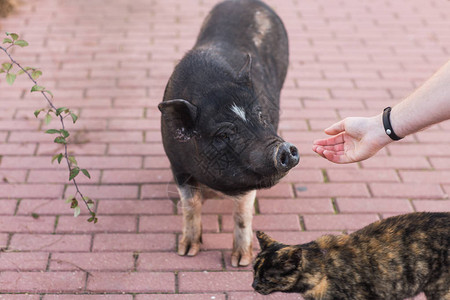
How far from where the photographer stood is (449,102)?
2984 millimetres

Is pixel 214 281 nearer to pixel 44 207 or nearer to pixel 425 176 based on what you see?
pixel 44 207

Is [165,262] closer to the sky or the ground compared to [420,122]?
closer to the ground

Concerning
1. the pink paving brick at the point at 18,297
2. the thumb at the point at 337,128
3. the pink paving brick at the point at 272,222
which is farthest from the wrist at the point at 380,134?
the pink paving brick at the point at 18,297

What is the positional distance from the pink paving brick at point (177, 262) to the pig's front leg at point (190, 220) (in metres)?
0.05

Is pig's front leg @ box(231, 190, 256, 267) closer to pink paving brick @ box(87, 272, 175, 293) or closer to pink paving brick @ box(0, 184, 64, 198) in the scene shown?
pink paving brick @ box(87, 272, 175, 293)

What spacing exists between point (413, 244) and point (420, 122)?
0.65 metres

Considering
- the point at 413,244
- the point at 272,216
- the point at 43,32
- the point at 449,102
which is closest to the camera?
the point at 449,102

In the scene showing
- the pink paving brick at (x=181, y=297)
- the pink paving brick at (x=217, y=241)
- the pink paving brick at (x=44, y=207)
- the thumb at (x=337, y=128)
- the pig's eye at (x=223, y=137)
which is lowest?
the pink paving brick at (x=217, y=241)

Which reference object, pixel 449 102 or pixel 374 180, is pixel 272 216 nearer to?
pixel 374 180

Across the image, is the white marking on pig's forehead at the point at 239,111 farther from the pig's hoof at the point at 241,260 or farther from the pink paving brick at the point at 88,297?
the pink paving brick at the point at 88,297

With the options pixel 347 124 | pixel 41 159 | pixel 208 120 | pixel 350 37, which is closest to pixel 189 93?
pixel 208 120

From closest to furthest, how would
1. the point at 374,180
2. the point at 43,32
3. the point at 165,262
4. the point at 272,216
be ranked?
the point at 165,262, the point at 272,216, the point at 374,180, the point at 43,32

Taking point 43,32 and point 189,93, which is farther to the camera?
point 43,32

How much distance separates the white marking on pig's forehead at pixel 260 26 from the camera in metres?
4.75
